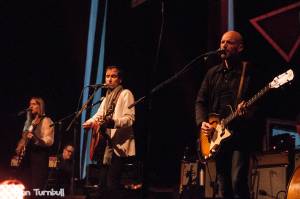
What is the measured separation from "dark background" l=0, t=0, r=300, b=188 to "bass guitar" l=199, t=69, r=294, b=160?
12.0 feet

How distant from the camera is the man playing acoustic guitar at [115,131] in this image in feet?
14.7

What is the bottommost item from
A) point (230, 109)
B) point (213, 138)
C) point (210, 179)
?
point (210, 179)

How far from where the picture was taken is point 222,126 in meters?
3.79

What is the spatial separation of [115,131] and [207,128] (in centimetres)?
120

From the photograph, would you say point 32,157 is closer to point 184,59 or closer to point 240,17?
point 184,59

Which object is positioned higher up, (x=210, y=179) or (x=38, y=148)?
(x=38, y=148)

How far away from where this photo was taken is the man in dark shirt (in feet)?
11.7

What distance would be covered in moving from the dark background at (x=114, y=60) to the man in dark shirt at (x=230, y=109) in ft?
11.4

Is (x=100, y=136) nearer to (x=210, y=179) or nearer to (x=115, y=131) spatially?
(x=115, y=131)

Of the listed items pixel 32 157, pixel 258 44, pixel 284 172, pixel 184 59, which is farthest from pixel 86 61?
pixel 284 172

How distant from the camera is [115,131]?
4688 millimetres

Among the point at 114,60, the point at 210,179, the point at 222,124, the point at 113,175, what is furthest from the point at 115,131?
the point at 114,60

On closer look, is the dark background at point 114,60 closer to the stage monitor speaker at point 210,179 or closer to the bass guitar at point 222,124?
the stage monitor speaker at point 210,179

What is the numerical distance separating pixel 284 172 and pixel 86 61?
5739mm
